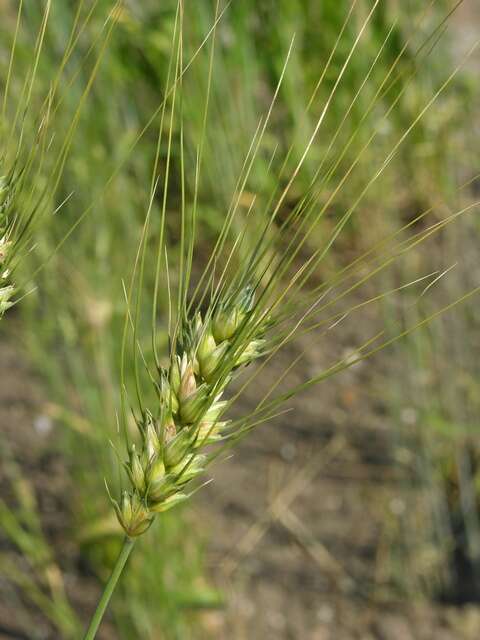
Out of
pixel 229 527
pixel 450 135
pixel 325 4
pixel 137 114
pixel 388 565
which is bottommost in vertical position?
pixel 229 527

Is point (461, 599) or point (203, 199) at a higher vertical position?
point (203, 199)

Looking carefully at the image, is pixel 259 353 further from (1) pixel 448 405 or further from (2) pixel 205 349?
(1) pixel 448 405

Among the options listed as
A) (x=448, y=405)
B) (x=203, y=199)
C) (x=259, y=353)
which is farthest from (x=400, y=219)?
(x=259, y=353)

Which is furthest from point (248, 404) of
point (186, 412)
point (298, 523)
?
point (186, 412)

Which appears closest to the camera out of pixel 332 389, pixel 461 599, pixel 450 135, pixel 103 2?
pixel 103 2

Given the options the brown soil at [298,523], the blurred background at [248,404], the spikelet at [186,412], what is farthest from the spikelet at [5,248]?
the brown soil at [298,523]

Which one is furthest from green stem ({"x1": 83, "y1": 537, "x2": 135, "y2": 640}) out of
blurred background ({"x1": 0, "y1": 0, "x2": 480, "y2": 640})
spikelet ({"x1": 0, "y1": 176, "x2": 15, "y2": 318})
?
blurred background ({"x1": 0, "y1": 0, "x2": 480, "y2": 640})

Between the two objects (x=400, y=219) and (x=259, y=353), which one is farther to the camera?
(x=400, y=219)
